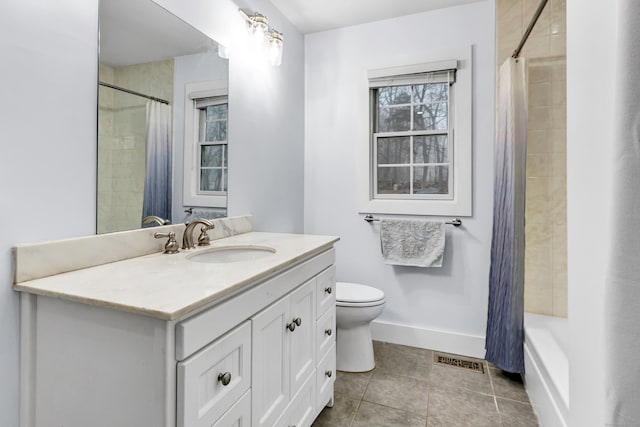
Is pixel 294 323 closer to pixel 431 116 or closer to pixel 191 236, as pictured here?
pixel 191 236

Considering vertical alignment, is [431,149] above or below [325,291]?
above

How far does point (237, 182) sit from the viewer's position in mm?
2002

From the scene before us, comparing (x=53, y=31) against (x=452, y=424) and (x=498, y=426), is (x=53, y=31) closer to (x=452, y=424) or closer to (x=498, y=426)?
(x=452, y=424)

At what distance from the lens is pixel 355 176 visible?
2645mm

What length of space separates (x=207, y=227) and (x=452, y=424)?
1512 mm

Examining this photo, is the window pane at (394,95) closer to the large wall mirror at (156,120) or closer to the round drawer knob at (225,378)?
the large wall mirror at (156,120)

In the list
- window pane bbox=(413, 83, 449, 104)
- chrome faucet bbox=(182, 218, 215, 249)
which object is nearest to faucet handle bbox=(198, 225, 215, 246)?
chrome faucet bbox=(182, 218, 215, 249)

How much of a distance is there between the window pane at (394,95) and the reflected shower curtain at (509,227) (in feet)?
2.17

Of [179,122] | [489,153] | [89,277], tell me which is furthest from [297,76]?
[89,277]

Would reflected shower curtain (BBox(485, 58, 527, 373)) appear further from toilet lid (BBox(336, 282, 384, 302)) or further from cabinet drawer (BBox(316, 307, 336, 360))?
cabinet drawer (BBox(316, 307, 336, 360))

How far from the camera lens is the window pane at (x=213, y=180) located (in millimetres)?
1758

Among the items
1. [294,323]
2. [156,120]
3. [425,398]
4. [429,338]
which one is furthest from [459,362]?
[156,120]

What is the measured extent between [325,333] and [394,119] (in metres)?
1.73

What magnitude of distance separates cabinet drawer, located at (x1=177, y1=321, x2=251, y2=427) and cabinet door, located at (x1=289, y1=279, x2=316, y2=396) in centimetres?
31
